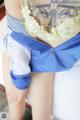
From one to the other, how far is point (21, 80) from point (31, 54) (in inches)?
4.1

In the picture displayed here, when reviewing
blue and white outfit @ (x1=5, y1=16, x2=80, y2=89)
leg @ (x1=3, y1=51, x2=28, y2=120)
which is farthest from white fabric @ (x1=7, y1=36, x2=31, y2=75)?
leg @ (x1=3, y1=51, x2=28, y2=120)

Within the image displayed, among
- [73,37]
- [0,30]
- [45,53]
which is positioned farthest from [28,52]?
[0,30]

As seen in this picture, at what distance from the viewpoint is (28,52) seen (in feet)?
3.09

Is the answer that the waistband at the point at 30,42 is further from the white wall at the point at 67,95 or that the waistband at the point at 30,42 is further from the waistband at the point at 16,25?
the white wall at the point at 67,95

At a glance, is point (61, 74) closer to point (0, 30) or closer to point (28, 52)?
point (28, 52)

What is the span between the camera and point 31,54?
3.14 feet

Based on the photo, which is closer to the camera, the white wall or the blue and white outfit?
the blue and white outfit

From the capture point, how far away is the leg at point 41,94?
3.40 feet

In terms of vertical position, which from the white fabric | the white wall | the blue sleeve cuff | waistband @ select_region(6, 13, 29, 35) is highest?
waistband @ select_region(6, 13, 29, 35)

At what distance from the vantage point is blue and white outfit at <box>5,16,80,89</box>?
35.8 inches

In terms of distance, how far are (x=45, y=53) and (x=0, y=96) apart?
615 millimetres

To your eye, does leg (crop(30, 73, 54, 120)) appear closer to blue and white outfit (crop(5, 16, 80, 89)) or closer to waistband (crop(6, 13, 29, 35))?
blue and white outfit (crop(5, 16, 80, 89))

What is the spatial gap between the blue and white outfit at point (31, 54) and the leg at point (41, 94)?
62mm

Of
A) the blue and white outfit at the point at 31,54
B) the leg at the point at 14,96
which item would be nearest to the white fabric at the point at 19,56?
the blue and white outfit at the point at 31,54
